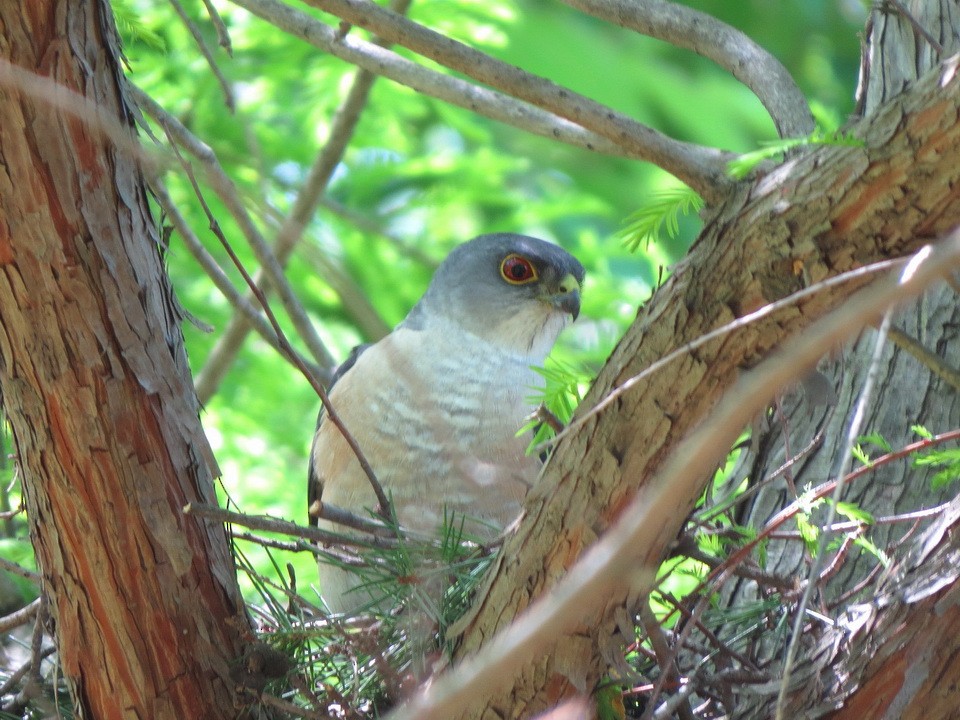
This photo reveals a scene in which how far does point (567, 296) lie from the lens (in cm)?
450

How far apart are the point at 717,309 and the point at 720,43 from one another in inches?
53.3

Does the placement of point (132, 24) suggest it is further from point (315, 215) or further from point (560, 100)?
point (315, 215)

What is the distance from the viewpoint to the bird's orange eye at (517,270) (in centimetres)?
458

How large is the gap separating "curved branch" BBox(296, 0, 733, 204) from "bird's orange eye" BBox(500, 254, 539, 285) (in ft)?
6.41

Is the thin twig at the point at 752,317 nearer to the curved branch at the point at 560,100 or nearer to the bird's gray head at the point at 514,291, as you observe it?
the curved branch at the point at 560,100

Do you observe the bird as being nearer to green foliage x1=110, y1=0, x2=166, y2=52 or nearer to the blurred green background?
the blurred green background

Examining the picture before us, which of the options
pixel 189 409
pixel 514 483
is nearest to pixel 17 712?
pixel 189 409

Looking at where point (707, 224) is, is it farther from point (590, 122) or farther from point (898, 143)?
point (590, 122)

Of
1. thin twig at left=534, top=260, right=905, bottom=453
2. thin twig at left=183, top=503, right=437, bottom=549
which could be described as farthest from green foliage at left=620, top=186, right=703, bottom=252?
thin twig at left=183, top=503, right=437, bottom=549

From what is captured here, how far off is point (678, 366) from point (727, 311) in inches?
5.3

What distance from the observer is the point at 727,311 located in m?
1.94

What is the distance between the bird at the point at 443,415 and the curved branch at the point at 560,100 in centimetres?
101

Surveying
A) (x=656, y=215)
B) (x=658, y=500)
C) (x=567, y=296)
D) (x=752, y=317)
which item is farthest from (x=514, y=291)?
(x=658, y=500)

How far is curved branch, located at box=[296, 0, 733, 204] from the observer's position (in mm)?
2170
